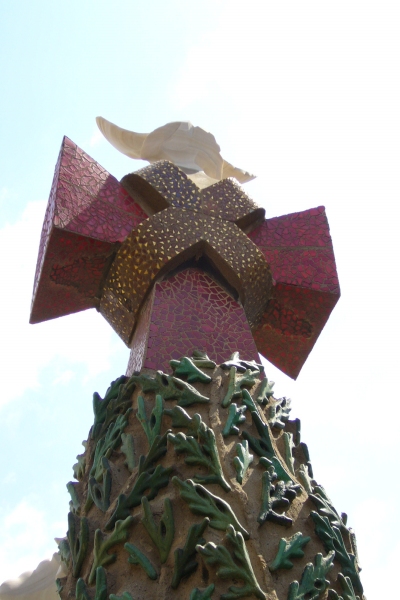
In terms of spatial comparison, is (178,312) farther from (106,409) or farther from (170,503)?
(170,503)

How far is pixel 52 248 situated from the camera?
3822mm

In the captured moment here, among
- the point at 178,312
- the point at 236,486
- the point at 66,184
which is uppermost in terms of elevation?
the point at 66,184

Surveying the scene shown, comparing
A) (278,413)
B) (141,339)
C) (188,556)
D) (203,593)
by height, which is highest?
(141,339)

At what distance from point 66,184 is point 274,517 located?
209 centimetres

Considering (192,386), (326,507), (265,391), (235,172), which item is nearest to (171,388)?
(192,386)

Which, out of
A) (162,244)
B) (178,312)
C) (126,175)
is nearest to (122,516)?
(178,312)

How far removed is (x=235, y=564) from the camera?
2359 mm

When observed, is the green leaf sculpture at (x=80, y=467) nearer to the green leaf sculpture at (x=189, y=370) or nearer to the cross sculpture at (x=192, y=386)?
the cross sculpture at (x=192, y=386)

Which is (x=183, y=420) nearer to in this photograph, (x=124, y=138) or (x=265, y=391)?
(x=265, y=391)

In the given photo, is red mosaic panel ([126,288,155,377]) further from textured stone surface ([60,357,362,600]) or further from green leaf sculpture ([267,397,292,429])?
green leaf sculpture ([267,397,292,429])

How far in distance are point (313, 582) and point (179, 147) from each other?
3122mm

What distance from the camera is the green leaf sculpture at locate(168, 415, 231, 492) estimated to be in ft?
8.68

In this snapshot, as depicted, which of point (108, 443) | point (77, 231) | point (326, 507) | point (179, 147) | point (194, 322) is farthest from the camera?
point (179, 147)

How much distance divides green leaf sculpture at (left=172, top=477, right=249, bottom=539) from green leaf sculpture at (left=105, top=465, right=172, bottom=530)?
9 centimetres
